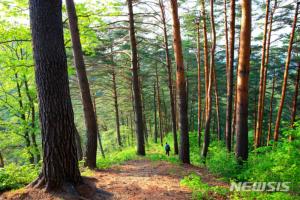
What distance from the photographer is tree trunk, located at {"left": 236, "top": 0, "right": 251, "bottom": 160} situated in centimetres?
675

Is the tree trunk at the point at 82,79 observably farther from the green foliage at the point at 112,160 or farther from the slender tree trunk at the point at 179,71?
the slender tree trunk at the point at 179,71

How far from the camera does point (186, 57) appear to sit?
76.3ft

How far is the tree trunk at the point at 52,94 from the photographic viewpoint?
4152 mm

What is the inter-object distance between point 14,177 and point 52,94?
2.52 m

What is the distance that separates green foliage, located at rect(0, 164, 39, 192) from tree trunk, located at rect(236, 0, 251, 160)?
20.4 ft

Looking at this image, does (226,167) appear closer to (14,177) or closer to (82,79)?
(82,79)

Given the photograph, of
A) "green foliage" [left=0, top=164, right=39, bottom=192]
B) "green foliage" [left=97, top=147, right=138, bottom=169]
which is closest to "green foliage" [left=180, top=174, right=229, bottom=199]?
"green foliage" [left=97, top=147, right=138, bottom=169]

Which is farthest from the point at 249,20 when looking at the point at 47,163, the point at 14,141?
the point at 14,141

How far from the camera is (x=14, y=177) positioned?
517 cm

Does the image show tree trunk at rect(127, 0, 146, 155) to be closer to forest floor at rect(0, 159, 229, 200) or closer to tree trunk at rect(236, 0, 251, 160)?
forest floor at rect(0, 159, 229, 200)

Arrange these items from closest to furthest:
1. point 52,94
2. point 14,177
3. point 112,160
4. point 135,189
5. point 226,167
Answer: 1. point 52,94
2. point 14,177
3. point 135,189
4. point 226,167
5. point 112,160

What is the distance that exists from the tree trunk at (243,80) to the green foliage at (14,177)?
20.4 ft

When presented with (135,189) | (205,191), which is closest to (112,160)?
(135,189)

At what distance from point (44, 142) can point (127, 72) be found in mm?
14840
